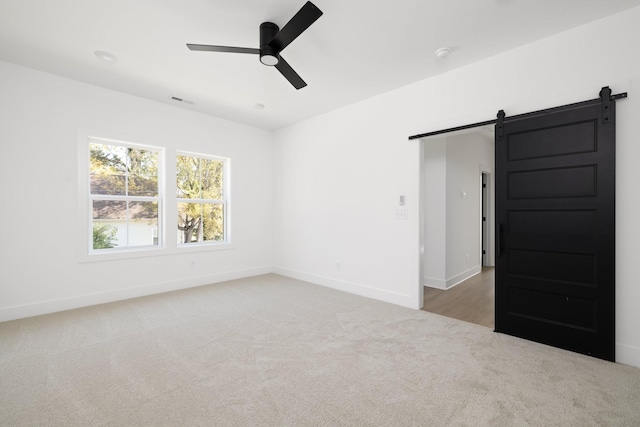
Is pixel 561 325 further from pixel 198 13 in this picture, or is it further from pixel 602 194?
pixel 198 13

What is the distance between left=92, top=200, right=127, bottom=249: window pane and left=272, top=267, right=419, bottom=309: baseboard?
2661 mm

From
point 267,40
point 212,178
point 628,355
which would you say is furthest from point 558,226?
point 212,178

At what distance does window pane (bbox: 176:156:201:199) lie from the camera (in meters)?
Result: 4.68

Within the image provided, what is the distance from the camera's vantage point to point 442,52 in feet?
9.34

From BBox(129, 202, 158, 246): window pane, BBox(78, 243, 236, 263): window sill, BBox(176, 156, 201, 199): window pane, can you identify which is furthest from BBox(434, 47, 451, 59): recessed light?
BBox(129, 202, 158, 246): window pane

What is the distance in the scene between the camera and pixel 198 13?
234 centimetres

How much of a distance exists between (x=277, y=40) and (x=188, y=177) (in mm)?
3262

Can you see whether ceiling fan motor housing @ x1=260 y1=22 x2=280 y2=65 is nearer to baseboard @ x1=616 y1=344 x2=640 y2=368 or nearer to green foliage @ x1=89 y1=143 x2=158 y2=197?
green foliage @ x1=89 y1=143 x2=158 y2=197

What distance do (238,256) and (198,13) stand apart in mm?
3805

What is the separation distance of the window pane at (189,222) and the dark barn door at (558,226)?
4381 mm

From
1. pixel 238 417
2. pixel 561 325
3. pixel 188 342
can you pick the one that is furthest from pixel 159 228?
pixel 561 325

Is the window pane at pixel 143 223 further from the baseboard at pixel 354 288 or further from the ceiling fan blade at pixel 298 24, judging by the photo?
the ceiling fan blade at pixel 298 24

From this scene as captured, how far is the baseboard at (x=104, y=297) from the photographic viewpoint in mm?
3242

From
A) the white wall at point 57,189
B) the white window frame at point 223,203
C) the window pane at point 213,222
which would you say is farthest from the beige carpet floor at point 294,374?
the window pane at point 213,222
